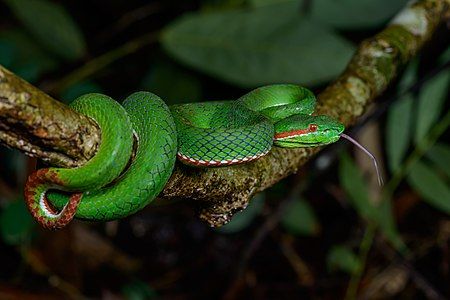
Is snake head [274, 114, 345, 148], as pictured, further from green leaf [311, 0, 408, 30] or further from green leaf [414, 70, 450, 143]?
green leaf [311, 0, 408, 30]

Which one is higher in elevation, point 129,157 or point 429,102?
point 129,157

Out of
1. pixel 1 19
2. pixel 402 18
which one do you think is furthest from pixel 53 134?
pixel 1 19

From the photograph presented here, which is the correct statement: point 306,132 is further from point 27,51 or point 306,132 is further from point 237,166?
point 27,51

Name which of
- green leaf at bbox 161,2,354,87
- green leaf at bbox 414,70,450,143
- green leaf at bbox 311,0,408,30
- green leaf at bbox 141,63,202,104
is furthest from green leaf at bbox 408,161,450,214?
green leaf at bbox 141,63,202,104

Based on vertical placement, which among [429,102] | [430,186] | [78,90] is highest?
[78,90]

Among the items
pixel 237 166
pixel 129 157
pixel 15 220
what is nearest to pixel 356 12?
pixel 237 166

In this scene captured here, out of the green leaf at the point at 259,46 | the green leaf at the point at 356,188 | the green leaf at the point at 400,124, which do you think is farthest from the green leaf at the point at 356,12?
the green leaf at the point at 356,188
